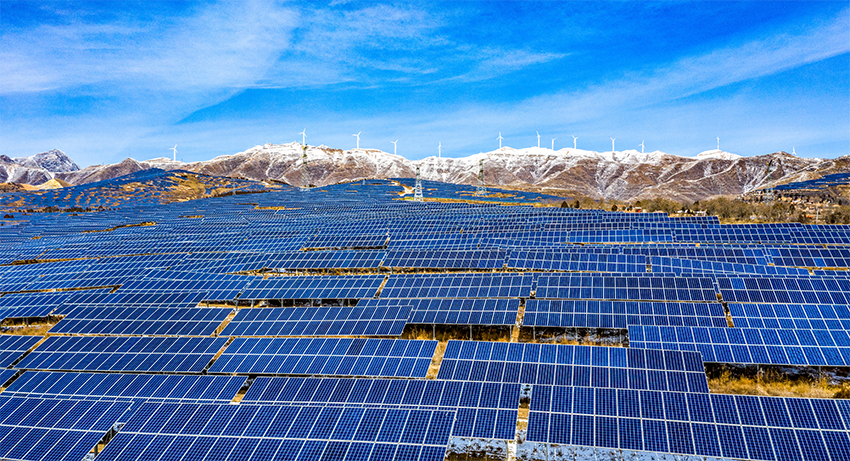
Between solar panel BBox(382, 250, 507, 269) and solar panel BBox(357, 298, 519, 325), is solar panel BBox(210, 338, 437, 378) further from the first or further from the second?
solar panel BBox(382, 250, 507, 269)

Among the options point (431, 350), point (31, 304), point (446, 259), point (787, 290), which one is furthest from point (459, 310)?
point (31, 304)

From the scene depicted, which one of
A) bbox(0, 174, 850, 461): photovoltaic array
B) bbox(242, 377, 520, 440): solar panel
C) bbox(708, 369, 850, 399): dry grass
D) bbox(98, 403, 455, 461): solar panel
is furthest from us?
bbox(708, 369, 850, 399): dry grass

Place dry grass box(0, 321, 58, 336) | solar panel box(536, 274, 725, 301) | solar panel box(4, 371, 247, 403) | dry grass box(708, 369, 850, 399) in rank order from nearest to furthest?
dry grass box(708, 369, 850, 399) < solar panel box(4, 371, 247, 403) < solar panel box(536, 274, 725, 301) < dry grass box(0, 321, 58, 336)

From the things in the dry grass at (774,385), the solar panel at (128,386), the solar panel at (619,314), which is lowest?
the dry grass at (774,385)

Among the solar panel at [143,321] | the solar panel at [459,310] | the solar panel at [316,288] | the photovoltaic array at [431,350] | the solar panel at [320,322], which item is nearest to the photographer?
the photovoltaic array at [431,350]

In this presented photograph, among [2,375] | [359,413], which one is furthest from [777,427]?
Answer: [2,375]

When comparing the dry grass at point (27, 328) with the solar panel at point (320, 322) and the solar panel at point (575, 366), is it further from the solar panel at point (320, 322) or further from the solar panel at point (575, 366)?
the solar panel at point (575, 366)

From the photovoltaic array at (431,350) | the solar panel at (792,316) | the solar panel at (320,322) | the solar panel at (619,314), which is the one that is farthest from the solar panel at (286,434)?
the solar panel at (792,316)

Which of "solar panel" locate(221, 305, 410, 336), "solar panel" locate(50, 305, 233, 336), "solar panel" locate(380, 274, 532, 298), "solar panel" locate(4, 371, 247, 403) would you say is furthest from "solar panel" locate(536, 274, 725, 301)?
"solar panel" locate(50, 305, 233, 336)
